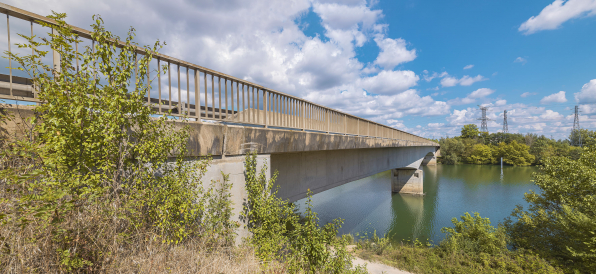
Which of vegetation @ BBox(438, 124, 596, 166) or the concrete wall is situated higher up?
the concrete wall

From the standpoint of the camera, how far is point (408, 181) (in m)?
26.4

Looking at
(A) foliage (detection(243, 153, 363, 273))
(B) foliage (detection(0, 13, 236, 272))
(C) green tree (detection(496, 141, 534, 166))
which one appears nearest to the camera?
(B) foliage (detection(0, 13, 236, 272))

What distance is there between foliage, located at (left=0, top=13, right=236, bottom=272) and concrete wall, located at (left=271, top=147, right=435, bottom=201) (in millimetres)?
3641

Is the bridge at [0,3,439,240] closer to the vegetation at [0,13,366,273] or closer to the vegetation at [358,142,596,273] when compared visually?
the vegetation at [0,13,366,273]

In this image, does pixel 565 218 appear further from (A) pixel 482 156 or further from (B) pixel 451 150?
(A) pixel 482 156

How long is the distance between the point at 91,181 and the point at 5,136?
101cm

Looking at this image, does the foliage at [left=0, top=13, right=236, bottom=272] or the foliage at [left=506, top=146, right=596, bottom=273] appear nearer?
the foliage at [left=0, top=13, right=236, bottom=272]

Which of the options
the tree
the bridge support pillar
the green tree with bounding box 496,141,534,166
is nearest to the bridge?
the bridge support pillar

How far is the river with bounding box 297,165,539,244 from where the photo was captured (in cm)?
1525

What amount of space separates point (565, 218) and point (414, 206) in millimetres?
12187

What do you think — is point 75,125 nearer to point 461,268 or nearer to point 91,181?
point 91,181

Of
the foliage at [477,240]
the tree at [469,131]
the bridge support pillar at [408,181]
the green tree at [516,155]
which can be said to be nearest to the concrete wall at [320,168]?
the foliage at [477,240]

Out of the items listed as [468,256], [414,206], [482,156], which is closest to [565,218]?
[468,256]

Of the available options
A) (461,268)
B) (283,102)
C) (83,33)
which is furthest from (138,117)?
(461,268)
